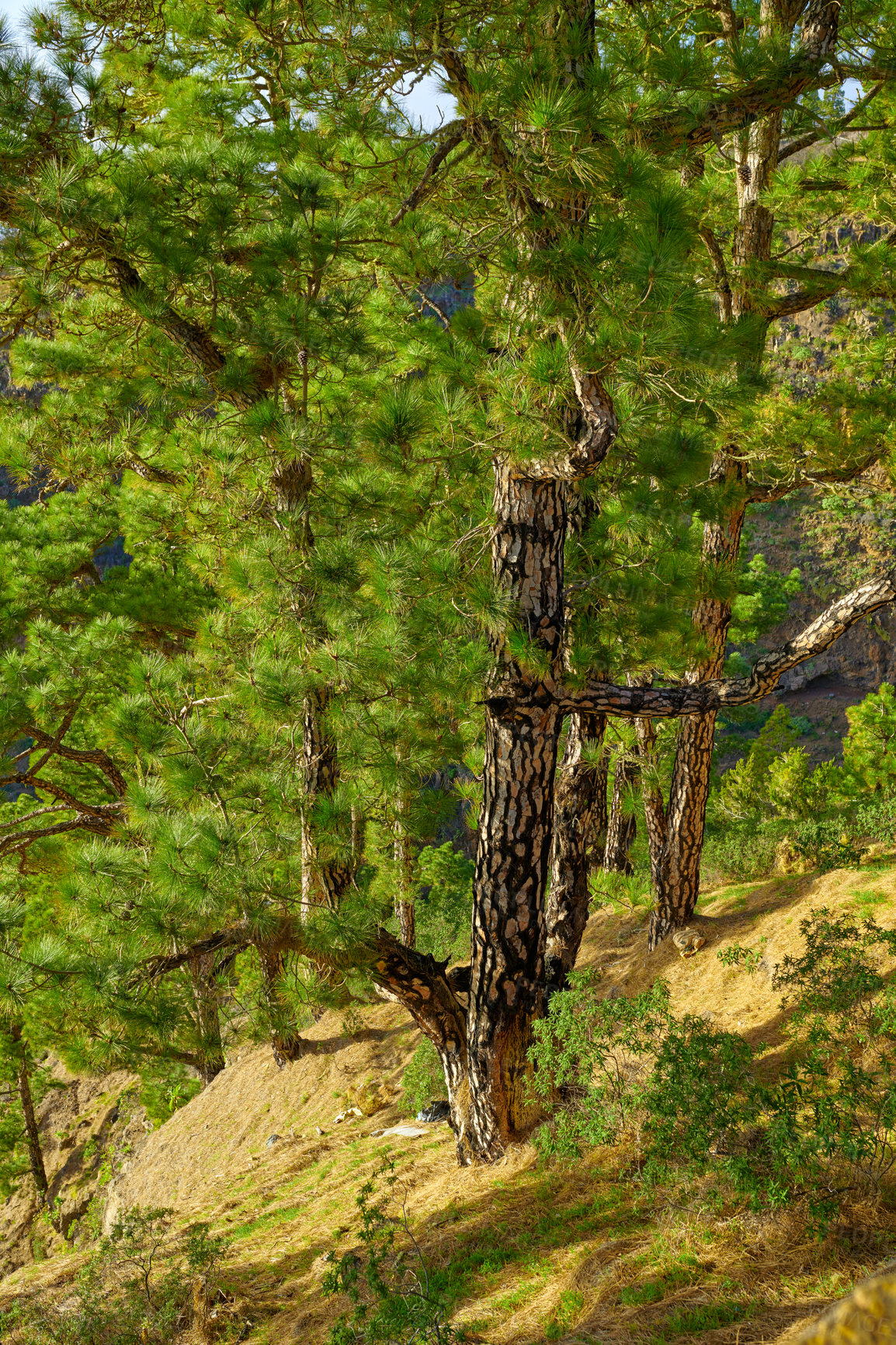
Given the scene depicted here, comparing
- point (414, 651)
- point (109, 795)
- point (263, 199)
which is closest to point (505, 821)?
point (414, 651)

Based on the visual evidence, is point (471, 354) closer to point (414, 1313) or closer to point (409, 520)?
point (409, 520)

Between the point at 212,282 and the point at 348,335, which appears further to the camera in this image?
the point at 348,335

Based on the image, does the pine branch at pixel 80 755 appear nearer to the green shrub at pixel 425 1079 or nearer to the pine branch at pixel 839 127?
the green shrub at pixel 425 1079

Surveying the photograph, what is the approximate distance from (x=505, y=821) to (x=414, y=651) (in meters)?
1.02

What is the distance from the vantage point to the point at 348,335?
16.3 feet

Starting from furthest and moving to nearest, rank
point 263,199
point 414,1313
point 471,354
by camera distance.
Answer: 1. point 263,199
2. point 471,354
3. point 414,1313

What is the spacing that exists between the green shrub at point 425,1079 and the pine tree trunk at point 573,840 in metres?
1.38

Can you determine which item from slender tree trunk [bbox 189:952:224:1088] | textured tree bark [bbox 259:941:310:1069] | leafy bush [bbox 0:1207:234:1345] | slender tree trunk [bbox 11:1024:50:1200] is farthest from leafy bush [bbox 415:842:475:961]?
slender tree trunk [bbox 11:1024:50:1200]

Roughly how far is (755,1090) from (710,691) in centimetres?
189

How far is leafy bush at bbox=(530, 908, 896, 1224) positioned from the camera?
2920 millimetres

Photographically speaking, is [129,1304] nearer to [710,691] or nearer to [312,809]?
[312,809]

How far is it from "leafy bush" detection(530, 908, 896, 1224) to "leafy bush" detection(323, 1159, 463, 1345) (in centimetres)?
81

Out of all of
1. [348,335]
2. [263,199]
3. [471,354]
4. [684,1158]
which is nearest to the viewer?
[684,1158]

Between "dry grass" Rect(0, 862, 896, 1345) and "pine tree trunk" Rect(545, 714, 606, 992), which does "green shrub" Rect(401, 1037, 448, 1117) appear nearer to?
"dry grass" Rect(0, 862, 896, 1345)
